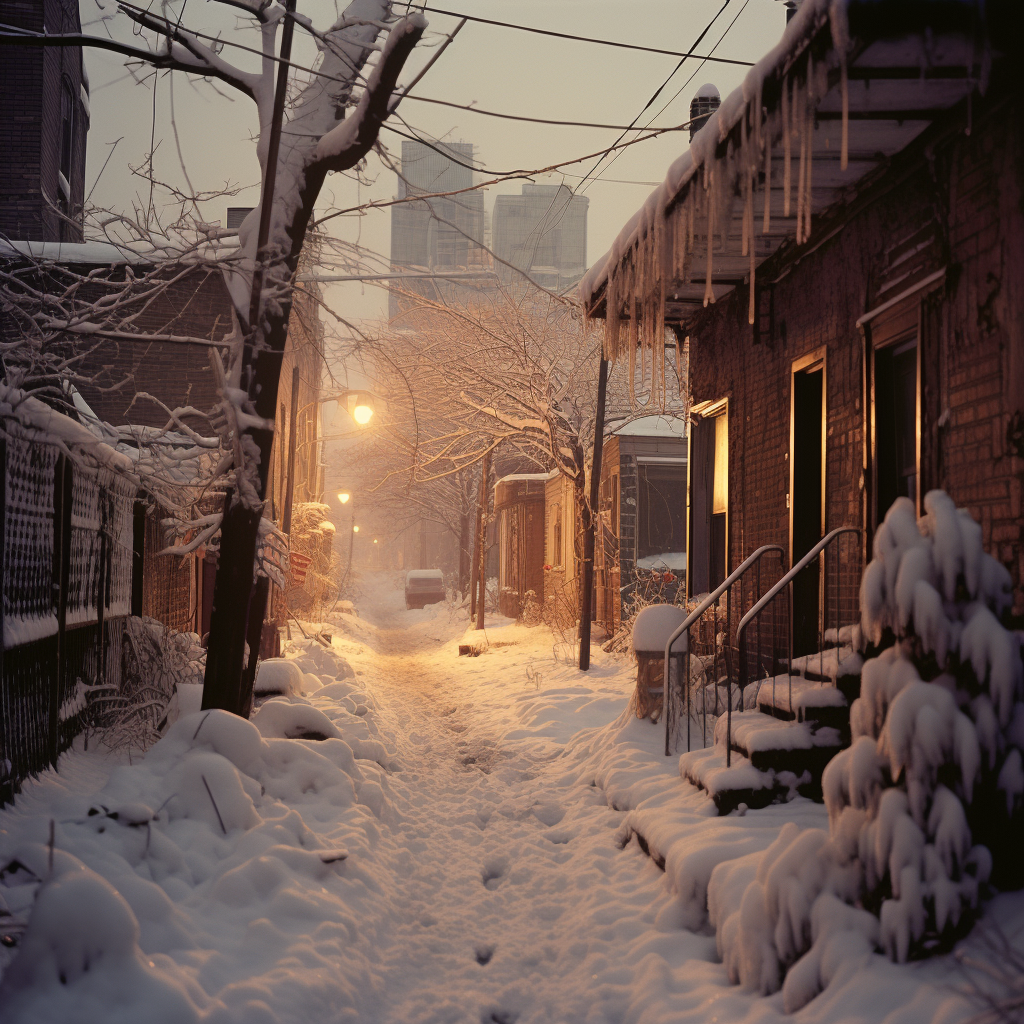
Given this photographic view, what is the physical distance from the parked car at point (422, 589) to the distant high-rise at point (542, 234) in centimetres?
1353

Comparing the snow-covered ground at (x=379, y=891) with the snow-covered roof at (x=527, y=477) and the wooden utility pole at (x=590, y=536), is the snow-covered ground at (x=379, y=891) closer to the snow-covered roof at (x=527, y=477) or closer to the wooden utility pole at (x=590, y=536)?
the wooden utility pole at (x=590, y=536)

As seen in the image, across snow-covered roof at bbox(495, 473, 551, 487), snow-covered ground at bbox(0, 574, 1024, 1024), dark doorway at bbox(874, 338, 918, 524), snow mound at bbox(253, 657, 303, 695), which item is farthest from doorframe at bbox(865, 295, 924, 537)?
snow-covered roof at bbox(495, 473, 551, 487)

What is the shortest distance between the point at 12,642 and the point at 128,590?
392 centimetres

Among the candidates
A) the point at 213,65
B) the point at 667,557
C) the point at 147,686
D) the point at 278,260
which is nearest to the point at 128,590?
the point at 147,686

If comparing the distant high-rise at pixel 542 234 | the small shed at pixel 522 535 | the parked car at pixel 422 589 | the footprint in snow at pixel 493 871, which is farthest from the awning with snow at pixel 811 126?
the parked car at pixel 422 589

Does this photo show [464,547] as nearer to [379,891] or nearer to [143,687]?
[143,687]

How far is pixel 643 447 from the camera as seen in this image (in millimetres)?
17422

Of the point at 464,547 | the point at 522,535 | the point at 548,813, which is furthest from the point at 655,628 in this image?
the point at 464,547

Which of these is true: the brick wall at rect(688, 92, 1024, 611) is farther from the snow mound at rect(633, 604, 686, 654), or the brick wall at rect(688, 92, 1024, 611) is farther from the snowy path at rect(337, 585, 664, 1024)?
the snowy path at rect(337, 585, 664, 1024)

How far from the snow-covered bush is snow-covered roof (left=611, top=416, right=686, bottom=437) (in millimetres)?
13981

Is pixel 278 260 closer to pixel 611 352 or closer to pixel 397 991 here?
pixel 611 352

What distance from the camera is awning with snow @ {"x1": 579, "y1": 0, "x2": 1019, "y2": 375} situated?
3889 millimetres

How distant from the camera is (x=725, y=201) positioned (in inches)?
213

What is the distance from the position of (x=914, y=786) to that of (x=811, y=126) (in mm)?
3412
